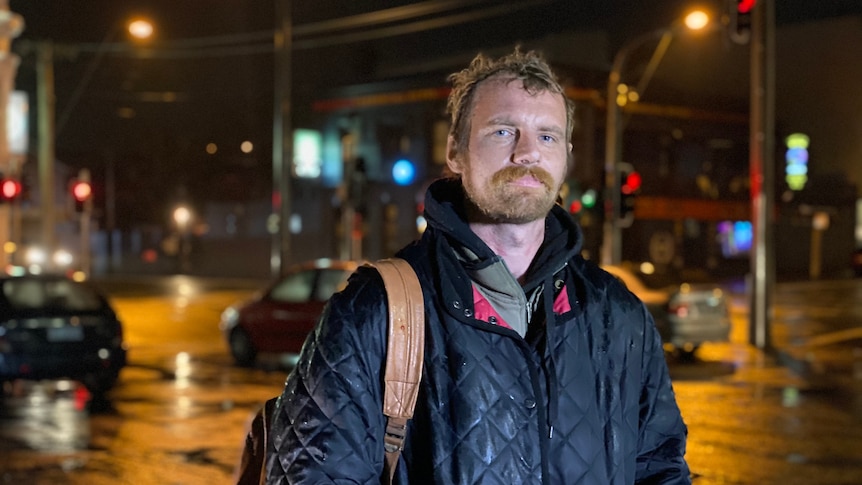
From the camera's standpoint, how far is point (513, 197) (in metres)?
2.30

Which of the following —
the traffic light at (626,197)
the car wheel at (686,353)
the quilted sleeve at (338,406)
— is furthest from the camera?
the traffic light at (626,197)

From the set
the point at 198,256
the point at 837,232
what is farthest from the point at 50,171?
the point at 837,232

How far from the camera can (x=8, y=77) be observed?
2250cm

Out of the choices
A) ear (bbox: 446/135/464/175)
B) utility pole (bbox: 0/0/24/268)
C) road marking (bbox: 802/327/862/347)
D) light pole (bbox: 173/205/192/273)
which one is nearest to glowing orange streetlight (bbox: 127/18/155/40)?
→ utility pole (bbox: 0/0/24/268)

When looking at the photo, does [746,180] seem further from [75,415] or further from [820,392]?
[75,415]

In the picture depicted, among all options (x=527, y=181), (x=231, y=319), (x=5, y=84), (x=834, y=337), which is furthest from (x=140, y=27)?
(x=527, y=181)

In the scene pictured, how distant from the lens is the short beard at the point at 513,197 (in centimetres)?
230

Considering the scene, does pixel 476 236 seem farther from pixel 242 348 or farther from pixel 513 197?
pixel 242 348

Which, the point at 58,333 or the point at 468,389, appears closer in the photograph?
the point at 468,389

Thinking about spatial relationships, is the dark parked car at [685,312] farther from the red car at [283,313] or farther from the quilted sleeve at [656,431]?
the quilted sleeve at [656,431]

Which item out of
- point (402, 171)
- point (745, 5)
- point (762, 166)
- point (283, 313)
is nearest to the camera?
point (283, 313)

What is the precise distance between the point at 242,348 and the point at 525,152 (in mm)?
13934

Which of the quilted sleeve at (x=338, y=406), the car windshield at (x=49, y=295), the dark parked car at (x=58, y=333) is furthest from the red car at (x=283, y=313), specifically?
the quilted sleeve at (x=338, y=406)

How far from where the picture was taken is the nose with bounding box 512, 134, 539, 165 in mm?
2318
